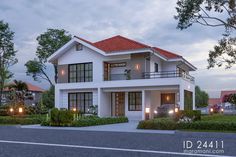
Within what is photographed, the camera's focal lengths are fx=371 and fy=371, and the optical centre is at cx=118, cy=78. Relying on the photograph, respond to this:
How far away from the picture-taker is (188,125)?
1766cm

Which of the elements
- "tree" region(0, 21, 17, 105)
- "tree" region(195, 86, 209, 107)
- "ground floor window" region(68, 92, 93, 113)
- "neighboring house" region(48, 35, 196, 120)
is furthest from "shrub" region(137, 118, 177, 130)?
"tree" region(195, 86, 209, 107)

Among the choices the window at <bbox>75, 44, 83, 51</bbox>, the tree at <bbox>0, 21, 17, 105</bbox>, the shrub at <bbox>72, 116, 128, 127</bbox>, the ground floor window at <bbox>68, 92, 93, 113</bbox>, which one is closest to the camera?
the shrub at <bbox>72, 116, 128, 127</bbox>

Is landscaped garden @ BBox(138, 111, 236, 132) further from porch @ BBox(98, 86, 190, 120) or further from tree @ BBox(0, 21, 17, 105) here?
tree @ BBox(0, 21, 17, 105)

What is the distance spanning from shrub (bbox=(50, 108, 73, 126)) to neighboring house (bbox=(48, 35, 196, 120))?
887cm

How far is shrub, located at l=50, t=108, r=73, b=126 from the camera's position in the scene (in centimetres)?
2202

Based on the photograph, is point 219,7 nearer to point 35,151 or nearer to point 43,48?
point 35,151

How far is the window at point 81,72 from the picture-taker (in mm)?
33500

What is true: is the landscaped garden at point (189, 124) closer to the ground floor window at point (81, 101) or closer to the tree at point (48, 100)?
the ground floor window at point (81, 101)

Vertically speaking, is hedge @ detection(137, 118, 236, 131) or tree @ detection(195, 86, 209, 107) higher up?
tree @ detection(195, 86, 209, 107)

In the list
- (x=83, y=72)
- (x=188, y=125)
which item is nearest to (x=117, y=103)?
(x=83, y=72)

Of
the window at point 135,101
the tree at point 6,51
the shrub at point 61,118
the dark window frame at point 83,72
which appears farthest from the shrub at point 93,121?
the tree at point 6,51

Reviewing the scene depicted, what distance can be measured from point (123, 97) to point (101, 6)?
11951mm

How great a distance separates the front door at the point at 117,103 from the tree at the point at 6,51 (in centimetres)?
1642

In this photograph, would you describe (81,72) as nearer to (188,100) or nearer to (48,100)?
(188,100)
